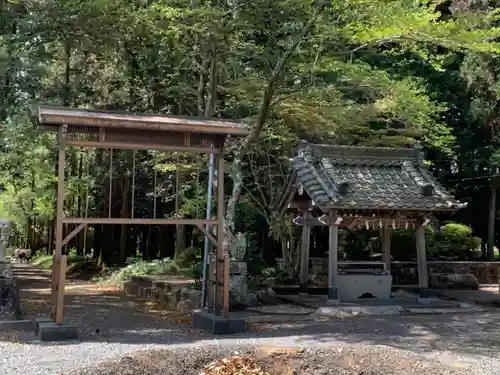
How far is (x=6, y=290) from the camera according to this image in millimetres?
10789

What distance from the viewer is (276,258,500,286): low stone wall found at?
18.4 meters

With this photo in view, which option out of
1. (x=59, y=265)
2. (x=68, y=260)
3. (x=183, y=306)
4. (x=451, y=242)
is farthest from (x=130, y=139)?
(x=68, y=260)

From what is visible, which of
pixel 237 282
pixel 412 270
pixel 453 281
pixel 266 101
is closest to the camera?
pixel 266 101

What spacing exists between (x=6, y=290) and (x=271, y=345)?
5.21 metres

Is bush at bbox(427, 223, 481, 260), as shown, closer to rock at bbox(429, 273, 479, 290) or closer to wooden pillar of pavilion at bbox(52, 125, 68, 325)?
rock at bbox(429, 273, 479, 290)

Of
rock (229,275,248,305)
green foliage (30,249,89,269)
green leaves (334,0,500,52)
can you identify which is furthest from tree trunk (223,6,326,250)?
green foliage (30,249,89,269)

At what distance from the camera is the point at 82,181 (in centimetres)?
2444

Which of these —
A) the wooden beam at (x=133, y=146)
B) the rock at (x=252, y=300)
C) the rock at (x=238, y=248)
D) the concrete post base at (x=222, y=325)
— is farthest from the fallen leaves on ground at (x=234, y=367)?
the rock at (x=238, y=248)

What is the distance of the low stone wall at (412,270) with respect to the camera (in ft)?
60.5

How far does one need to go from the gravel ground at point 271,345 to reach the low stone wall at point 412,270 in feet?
16.3

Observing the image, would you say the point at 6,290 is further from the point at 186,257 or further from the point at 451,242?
the point at 451,242

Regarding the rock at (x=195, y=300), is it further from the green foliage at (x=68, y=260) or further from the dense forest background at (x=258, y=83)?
the green foliage at (x=68, y=260)

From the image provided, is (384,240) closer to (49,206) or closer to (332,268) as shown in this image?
(332,268)

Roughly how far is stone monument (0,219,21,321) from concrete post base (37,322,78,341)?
1.58 meters
